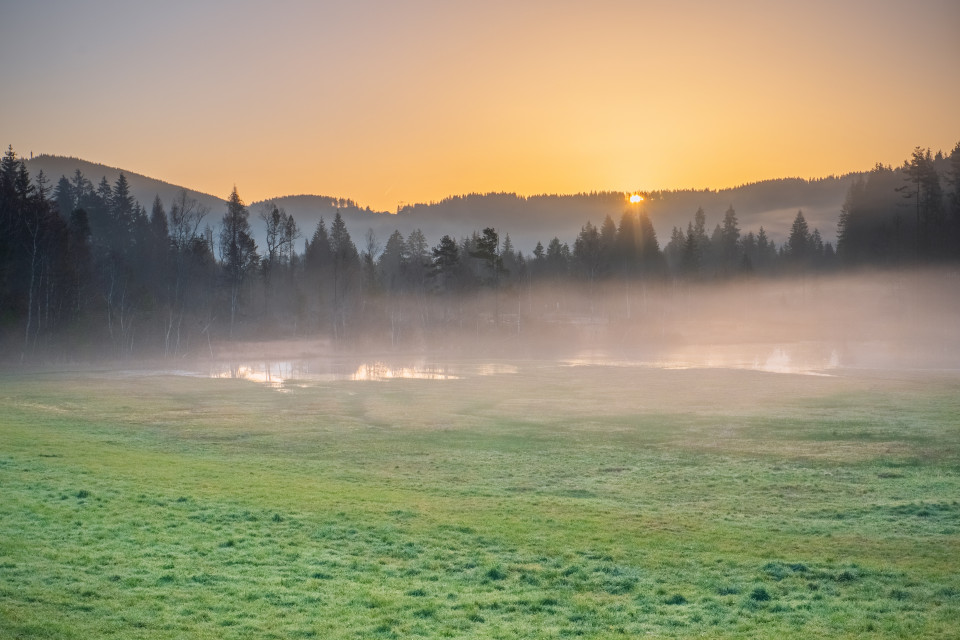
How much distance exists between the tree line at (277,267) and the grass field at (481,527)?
183 ft

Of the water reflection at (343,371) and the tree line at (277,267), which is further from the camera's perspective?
the tree line at (277,267)

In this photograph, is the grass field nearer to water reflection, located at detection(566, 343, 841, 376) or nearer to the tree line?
water reflection, located at detection(566, 343, 841, 376)

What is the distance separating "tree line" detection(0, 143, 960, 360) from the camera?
84.9 meters

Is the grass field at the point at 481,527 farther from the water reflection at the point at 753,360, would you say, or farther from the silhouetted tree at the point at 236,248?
the silhouetted tree at the point at 236,248

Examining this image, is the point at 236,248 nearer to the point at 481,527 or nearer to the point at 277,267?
the point at 277,267

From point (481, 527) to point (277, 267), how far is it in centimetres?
13161

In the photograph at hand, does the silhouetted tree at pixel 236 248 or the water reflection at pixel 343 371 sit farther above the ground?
the silhouetted tree at pixel 236 248

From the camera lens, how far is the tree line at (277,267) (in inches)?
3342

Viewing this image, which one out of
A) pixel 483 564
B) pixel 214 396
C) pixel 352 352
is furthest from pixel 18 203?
pixel 483 564

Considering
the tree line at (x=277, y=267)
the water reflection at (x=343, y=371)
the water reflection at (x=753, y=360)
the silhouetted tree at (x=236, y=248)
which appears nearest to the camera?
the water reflection at (x=343, y=371)

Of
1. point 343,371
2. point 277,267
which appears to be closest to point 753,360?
point 343,371

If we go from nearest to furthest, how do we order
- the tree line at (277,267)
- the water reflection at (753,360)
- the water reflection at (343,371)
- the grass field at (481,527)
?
the grass field at (481,527)
the water reflection at (343,371)
the water reflection at (753,360)
the tree line at (277,267)

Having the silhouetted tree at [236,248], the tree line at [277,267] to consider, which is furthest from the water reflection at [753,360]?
the silhouetted tree at [236,248]

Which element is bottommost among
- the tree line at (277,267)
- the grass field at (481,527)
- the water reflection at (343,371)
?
the grass field at (481,527)
